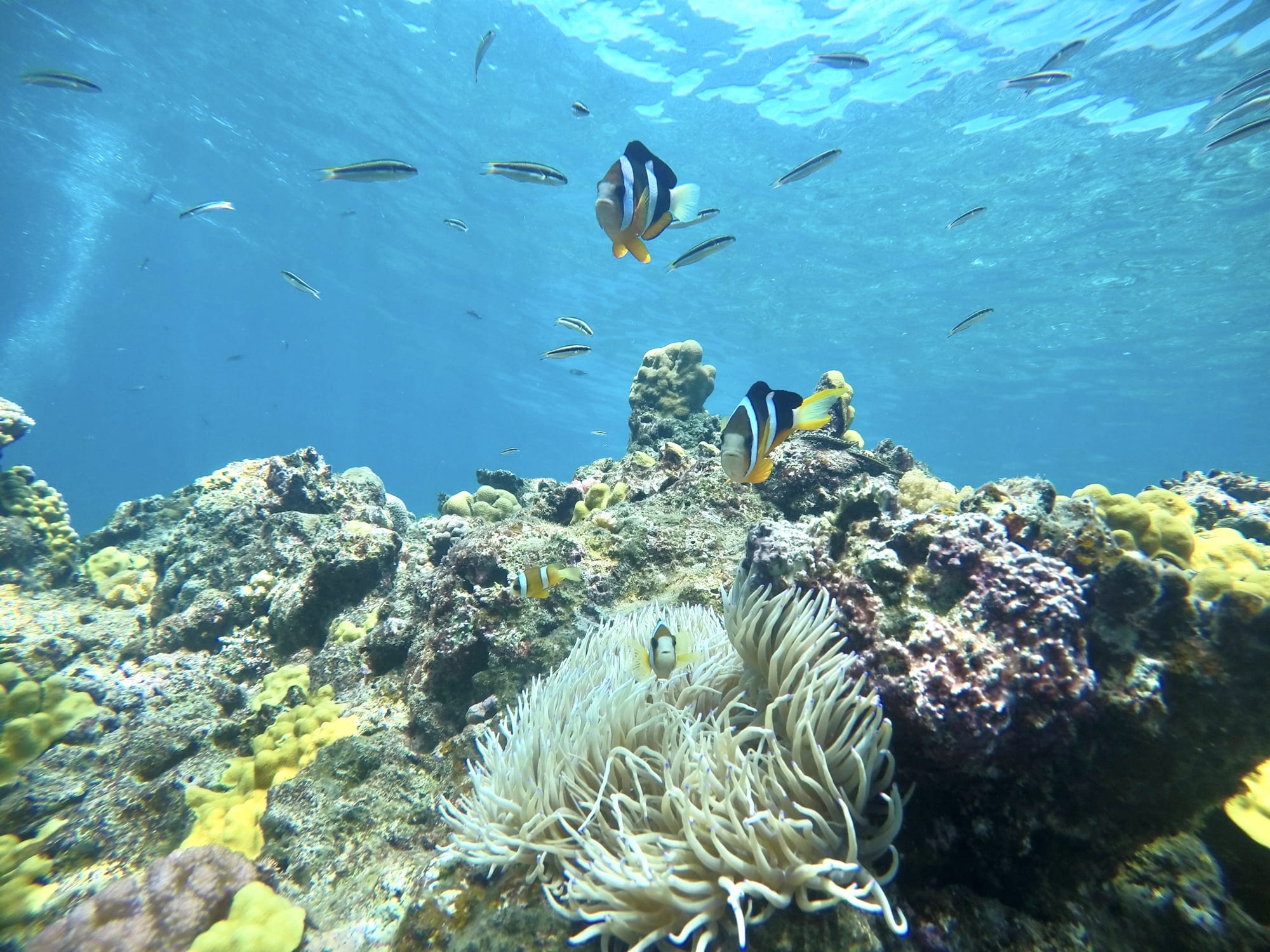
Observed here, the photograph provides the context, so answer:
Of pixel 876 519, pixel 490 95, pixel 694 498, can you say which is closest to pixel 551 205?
pixel 490 95

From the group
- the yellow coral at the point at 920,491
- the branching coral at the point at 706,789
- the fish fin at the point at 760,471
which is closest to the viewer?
the branching coral at the point at 706,789

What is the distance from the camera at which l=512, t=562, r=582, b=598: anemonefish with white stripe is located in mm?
3805

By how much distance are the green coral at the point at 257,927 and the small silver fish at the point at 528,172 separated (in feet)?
18.2

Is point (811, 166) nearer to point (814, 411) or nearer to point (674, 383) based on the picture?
point (674, 383)

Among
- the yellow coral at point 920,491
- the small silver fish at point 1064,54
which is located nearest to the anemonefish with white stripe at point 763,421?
the yellow coral at point 920,491

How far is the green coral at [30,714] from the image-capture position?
12.7ft

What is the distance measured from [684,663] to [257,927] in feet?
7.76

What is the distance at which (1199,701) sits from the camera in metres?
1.89

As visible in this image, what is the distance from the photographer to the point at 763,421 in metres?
2.24

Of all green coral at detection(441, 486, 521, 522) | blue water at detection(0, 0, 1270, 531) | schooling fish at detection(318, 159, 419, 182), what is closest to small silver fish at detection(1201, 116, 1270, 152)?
blue water at detection(0, 0, 1270, 531)

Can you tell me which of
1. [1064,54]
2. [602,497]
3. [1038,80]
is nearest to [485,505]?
[602,497]

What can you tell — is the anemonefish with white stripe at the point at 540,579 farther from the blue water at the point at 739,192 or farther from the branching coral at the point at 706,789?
the blue water at the point at 739,192

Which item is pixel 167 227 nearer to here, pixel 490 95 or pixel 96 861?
pixel 490 95

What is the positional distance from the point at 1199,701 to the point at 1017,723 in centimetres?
69
